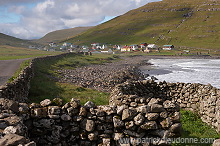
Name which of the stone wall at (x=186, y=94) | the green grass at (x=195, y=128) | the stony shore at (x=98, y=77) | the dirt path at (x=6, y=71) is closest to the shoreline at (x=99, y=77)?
the stony shore at (x=98, y=77)

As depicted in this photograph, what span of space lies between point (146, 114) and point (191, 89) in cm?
938

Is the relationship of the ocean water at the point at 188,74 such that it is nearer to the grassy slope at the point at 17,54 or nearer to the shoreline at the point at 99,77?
the shoreline at the point at 99,77

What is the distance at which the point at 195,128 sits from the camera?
1148 centimetres

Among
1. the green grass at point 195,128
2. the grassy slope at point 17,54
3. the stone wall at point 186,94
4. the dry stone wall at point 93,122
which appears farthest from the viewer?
the grassy slope at point 17,54

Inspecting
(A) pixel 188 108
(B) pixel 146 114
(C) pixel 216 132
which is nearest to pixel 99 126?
(B) pixel 146 114

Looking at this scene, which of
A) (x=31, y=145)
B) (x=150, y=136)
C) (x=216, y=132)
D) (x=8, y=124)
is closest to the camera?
(x=31, y=145)

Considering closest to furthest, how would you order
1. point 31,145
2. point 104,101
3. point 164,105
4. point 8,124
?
point 31,145 → point 8,124 → point 164,105 → point 104,101

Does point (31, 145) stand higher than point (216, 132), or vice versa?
point (31, 145)

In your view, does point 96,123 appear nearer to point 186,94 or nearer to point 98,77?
point 186,94

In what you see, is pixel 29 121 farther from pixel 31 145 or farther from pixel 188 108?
pixel 188 108

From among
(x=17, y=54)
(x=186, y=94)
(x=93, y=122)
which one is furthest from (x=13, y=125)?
(x=17, y=54)

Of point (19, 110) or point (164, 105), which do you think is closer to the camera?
point (19, 110)

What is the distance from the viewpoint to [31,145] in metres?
5.11

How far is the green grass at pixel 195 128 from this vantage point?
33.4 ft
